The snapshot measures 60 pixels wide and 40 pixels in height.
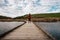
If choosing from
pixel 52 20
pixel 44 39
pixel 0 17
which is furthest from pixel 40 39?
pixel 0 17

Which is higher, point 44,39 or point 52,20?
point 44,39

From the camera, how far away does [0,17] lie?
3109cm

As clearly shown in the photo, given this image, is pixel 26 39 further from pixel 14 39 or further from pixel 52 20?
pixel 52 20

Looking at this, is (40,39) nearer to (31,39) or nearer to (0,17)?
(31,39)

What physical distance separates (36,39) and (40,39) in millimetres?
92

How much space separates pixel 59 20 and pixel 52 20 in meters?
1.78

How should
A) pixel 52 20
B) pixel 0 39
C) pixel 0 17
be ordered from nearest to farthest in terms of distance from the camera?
pixel 0 39, pixel 52 20, pixel 0 17

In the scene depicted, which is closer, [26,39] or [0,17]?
[26,39]

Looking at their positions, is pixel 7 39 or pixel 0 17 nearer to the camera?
pixel 7 39

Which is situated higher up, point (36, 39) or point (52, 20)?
point (36, 39)

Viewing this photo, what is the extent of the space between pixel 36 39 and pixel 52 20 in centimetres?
2232

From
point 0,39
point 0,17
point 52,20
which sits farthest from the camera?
point 0,17

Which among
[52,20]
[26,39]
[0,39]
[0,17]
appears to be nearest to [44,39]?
[26,39]

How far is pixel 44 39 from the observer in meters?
4.02
